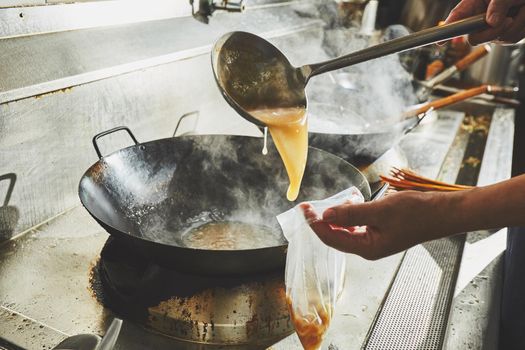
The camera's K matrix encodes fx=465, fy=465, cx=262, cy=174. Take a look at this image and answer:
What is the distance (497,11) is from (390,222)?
821 millimetres

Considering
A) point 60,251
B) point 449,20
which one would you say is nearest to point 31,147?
point 60,251

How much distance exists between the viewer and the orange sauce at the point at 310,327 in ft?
3.58

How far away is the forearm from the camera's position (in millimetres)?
801

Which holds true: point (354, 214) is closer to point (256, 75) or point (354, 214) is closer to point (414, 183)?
point (256, 75)

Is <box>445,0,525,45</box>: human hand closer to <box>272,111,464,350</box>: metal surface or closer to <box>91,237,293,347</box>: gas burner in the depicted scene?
<box>272,111,464,350</box>: metal surface

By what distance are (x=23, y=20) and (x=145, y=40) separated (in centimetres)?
49

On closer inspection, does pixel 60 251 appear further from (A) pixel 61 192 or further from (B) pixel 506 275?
(B) pixel 506 275

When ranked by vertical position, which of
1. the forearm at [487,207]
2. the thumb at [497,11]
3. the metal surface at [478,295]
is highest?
the thumb at [497,11]

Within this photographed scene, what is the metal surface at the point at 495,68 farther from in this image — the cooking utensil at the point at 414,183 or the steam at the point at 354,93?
the cooking utensil at the point at 414,183

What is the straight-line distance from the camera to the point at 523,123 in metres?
2.73

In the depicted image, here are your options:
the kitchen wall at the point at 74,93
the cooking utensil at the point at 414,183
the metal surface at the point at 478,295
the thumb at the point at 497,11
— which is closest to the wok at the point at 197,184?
the kitchen wall at the point at 74,93

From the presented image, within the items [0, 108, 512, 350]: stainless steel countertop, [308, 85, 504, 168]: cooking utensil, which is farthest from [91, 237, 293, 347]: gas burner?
[308, 85, 504, 168]: cooking utensil

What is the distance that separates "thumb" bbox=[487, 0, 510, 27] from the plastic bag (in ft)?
2.25

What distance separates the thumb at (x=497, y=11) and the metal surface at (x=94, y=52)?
1.18 m
